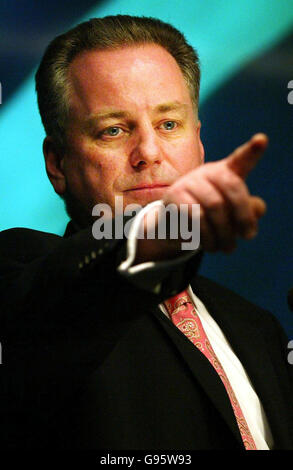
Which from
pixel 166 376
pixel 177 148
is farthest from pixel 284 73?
pixel 166 376

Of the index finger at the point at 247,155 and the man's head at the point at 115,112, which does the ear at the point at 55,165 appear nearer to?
the man's head at the point at 115,112

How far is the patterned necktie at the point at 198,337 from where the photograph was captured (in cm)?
96

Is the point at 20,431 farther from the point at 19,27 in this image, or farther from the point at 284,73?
the point at 284,73

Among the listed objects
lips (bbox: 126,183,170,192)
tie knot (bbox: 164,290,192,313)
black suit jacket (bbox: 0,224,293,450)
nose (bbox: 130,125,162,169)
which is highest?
nose (bbox: 130,125,162,169)

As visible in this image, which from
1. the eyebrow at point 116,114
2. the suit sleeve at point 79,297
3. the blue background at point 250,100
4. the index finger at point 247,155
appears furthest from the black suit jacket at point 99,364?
the blue background at point 250,100

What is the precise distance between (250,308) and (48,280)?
677 millimetres

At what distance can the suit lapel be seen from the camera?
0.89 meters

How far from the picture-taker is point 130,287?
0.68m

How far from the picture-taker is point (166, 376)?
0.92 metres

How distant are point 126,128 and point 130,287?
0.46 meters

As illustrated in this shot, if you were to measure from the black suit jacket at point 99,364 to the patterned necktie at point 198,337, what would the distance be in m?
0.06

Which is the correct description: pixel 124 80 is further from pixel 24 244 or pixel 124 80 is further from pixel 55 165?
pixel 24 244

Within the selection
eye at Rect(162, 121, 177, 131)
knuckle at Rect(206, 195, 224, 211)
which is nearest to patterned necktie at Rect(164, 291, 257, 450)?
eye at Rect(162, 121, 177, 131)

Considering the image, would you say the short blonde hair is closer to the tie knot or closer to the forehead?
the forehead
